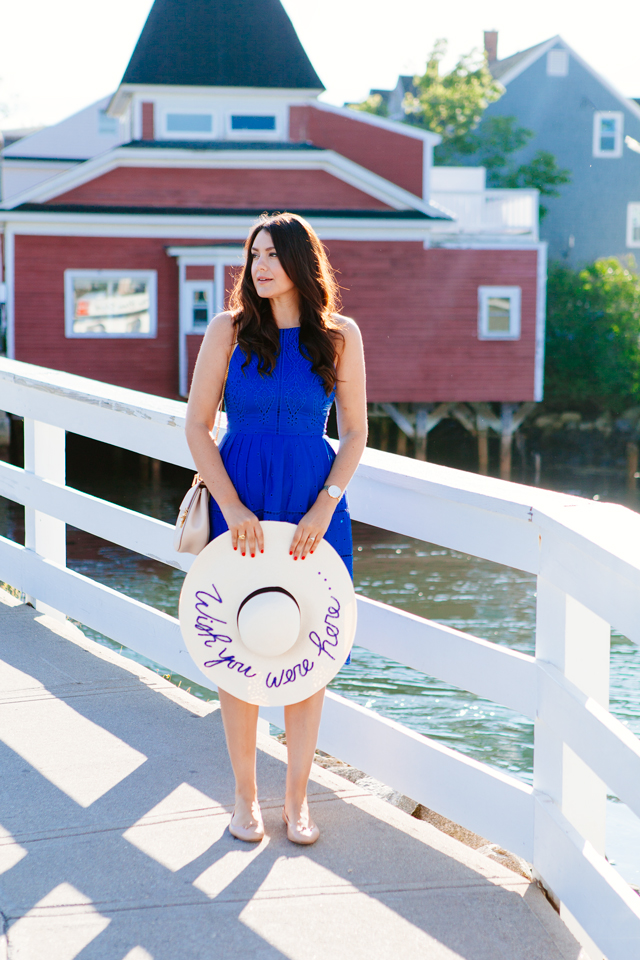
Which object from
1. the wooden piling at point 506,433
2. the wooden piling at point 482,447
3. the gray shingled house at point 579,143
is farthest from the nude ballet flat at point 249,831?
the gray shingled house at point 579,143

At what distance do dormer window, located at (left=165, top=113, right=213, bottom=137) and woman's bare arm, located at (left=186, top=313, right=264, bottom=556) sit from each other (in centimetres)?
1973

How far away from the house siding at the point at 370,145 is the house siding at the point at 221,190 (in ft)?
5.83

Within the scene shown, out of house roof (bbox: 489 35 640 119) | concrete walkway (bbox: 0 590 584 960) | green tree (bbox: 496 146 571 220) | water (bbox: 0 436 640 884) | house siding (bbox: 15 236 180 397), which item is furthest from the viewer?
house roof (bbox: 489 35 640 119)

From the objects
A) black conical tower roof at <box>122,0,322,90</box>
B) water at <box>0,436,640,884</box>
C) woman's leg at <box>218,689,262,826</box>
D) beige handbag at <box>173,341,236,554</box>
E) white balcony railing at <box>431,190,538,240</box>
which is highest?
black conical tower roof at <box>122,0,322,90</box>

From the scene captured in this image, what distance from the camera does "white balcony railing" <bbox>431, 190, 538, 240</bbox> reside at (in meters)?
21.8

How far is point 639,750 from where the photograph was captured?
6.05 feet

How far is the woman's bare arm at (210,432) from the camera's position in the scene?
8.00 ft

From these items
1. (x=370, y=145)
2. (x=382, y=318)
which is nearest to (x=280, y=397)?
(x=382, y=318)

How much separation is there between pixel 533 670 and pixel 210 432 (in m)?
0.93

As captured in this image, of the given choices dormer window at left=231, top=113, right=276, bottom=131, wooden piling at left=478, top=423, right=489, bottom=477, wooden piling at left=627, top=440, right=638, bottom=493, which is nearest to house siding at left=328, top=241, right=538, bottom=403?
wooden piling at left=478, top=423, right=489, bottom=477

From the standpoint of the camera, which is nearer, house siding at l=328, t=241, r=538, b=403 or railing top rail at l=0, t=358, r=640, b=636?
railing top rail at l=0, t=358, r=640, b=636

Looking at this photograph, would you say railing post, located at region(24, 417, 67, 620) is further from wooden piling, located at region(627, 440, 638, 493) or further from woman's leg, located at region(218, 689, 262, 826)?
wooden piling, located at region(627, 440, 638, 493)

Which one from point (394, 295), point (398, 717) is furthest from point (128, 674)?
point (394, 295)

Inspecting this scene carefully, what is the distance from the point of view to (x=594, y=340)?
2678 cm
